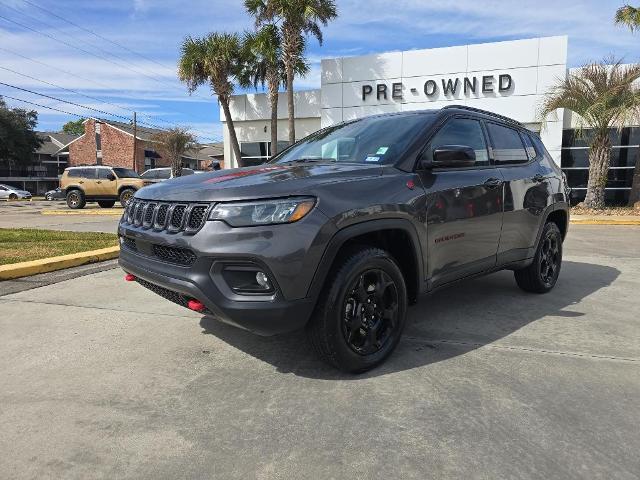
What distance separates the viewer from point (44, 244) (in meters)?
7.77

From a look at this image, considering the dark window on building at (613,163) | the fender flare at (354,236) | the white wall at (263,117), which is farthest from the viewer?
the white wall at (263,117)

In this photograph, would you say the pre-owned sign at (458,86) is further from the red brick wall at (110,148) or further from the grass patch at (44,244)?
the red brick wall at (110,148)

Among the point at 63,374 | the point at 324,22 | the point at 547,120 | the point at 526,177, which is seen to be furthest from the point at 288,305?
the point at 324,22

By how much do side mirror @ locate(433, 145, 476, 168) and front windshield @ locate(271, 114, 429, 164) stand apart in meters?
0.25

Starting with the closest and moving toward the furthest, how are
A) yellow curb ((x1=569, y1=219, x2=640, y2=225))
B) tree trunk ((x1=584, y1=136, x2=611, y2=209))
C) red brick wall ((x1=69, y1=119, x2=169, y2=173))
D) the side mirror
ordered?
the side mirror → yellow curb ((x1=569, y1=219, x2=640, y2=225)) → tree trunk ((x1=584, y1=136, x2=611, y2=209)) → red brick wall ((x1=69, y1=119, x2=169, y2=173))

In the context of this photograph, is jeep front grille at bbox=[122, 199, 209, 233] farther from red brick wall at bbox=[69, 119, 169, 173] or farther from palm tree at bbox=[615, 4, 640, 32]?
red brick wall at bbox=[69, 119, 169, 173]

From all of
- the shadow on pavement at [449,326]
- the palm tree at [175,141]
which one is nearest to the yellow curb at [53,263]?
the shadow on pavement at [449,326]

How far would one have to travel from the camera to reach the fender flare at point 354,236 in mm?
2695

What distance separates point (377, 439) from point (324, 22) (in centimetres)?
2009

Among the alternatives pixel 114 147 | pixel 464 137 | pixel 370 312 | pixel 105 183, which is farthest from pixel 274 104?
pixel 114 147

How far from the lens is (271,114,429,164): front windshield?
3.47 metres

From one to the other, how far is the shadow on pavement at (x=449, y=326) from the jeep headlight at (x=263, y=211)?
0.99 meters

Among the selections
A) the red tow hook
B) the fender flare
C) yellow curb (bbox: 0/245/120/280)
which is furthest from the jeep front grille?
yellow curb (bbox: 0/245/120/280)

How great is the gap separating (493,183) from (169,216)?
2606 mm
